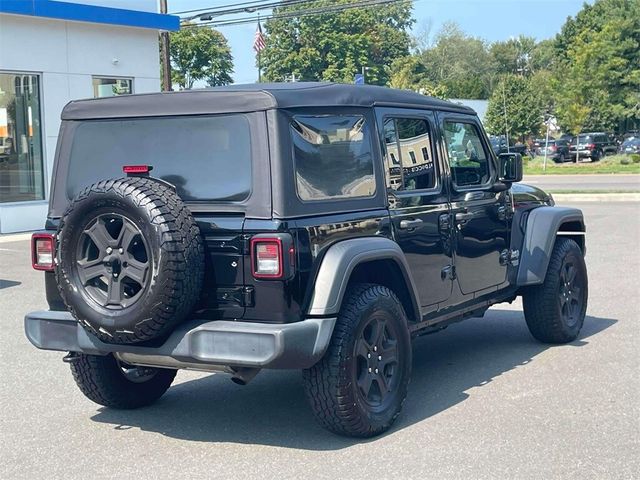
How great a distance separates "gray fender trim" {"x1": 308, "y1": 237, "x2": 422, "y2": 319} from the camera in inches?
193

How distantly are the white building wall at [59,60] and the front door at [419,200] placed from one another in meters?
13.7

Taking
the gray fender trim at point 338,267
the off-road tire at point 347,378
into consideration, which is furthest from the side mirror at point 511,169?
the off-road tire at point 347,378

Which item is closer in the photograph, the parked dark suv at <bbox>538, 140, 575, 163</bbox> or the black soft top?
the black soft top

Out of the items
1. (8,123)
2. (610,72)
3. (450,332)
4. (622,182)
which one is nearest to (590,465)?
(450,332)

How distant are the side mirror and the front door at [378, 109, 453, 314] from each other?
38.5 inches

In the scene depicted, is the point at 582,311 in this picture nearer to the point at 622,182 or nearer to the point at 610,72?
the point at 622,182

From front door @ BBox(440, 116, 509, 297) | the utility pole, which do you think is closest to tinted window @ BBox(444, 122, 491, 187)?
front door @ BBox(440, 116, 509, 297)

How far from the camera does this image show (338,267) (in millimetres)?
4957

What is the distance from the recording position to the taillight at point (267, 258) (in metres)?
4.75

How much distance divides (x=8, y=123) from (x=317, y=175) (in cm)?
1489

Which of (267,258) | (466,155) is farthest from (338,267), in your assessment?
(466,155)

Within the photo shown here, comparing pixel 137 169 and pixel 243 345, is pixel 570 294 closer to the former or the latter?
pixel 243 345

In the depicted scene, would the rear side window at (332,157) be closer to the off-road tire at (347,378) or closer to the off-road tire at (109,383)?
the off-road tire at (347,378)

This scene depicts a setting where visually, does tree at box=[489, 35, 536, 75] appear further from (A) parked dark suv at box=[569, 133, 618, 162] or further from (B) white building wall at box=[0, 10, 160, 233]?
(B) white building wall at box=[0, 10, 160, 233]
